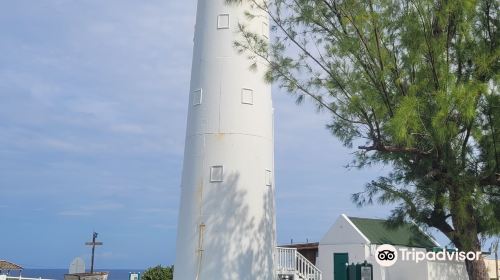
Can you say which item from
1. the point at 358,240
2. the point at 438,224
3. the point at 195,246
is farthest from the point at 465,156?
the point at 358,240

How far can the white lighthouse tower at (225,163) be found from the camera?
1025cm

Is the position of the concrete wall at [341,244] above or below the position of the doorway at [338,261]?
above

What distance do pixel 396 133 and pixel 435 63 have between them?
1286mm

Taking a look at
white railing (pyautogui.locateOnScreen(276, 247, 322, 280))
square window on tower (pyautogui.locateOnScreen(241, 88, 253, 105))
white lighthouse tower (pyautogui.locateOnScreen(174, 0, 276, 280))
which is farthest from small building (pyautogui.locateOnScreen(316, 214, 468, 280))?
square window on tower (pyautogui.locateOnScreen(241, 88, 253, 105))

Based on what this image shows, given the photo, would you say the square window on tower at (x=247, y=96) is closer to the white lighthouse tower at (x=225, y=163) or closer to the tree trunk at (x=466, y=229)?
the white lighthouse tower at (x=225, y=163)

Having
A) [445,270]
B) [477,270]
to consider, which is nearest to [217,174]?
[477,270]

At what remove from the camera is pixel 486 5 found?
7.05m

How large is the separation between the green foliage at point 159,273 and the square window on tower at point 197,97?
6.09m

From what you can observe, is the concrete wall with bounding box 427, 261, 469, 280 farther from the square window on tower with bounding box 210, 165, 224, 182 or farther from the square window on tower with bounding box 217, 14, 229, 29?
the square window on tower with bounding box 217, 14, 229, 29

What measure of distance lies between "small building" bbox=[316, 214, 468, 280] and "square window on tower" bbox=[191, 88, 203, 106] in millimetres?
9383

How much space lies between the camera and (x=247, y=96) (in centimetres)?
1099

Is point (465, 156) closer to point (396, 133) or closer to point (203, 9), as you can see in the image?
point (396, 133)

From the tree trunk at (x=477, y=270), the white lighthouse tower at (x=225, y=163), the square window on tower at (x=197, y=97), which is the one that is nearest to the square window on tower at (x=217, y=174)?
the white lighthouse tower at (x=225, y=163)

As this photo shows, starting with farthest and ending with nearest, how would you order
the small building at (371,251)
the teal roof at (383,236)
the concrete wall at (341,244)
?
the teal roof at (383,236) < the concrete wall at (341,244) < the small building at (371,251)
